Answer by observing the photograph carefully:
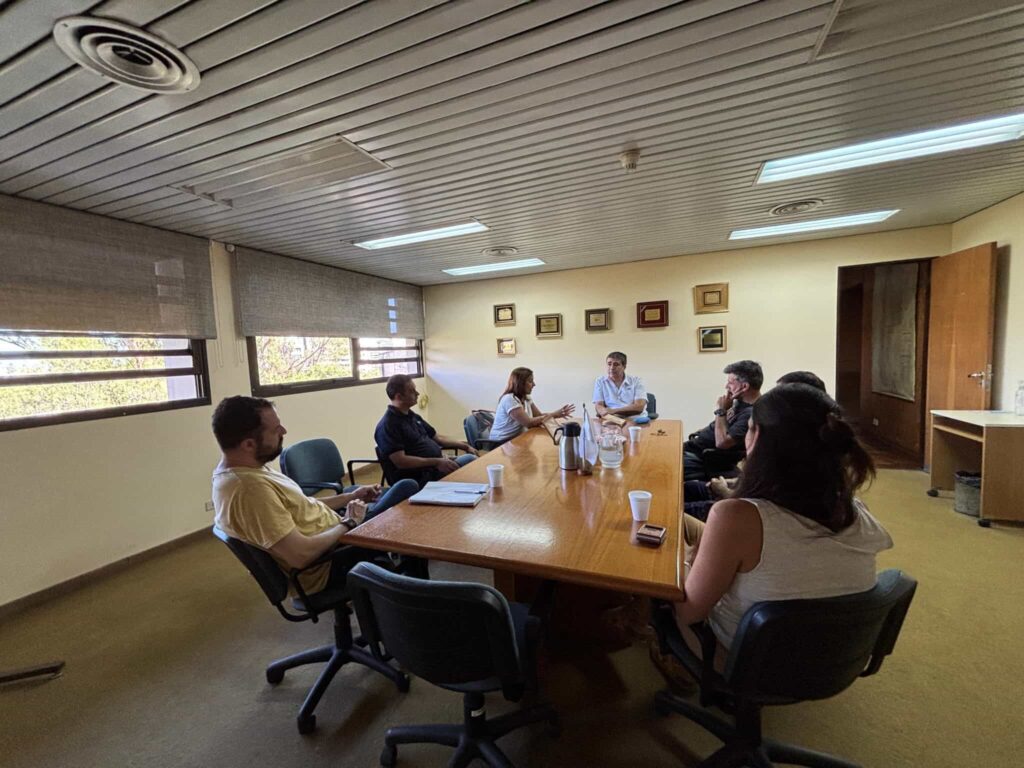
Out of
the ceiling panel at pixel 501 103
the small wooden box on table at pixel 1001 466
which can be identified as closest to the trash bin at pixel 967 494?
the small wooden box on table at pixel 1001 466

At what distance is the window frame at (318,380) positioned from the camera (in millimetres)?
3801

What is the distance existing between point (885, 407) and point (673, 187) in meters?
5.21

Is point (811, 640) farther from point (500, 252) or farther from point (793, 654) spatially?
point (500, 252)

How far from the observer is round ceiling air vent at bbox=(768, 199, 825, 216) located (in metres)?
3.12

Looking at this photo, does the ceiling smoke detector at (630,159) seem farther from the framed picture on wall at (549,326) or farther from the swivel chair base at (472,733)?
the framed picture on wall at (549,326)

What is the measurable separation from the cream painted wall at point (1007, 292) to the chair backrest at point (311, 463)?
5.29 m

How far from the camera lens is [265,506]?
149cm

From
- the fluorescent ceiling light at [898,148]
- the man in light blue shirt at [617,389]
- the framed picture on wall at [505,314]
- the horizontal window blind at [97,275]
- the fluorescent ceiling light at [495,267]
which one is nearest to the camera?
the fluorescent ceiling light at [898,148]

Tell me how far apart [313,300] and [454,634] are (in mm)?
4102

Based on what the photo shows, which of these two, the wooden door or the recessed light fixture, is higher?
the recessed light fixture

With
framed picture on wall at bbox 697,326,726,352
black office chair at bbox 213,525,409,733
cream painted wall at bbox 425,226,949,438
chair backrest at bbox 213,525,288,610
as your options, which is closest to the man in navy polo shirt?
black office chair at bbox 213,525,409,733

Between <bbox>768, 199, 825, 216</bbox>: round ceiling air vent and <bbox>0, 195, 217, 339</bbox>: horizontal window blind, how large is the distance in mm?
4651

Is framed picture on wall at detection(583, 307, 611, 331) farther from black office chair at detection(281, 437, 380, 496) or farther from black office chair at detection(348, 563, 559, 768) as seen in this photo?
black office chair at detection(348, 563, 559, 768)

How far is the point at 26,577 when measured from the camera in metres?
2.46
